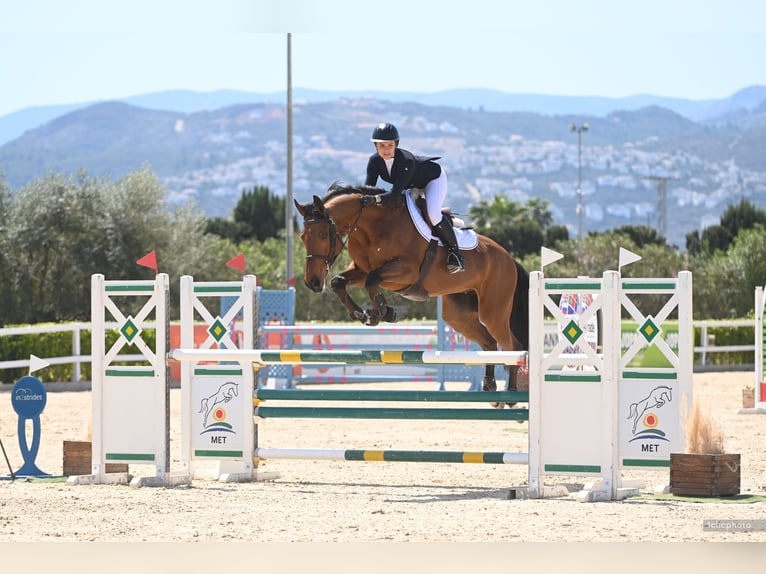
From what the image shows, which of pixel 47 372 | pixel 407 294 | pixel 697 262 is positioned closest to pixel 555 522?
pixel 407 294

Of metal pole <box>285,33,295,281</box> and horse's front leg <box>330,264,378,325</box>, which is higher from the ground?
metal pole <box>285,33,295,281</box>

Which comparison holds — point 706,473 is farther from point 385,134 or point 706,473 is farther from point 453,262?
point 385,134

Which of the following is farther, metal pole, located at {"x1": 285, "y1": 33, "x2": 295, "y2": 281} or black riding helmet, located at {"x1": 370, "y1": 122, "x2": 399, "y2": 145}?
metal pole, located at {"x1": 285, "y1": 33, "x2": 295, "y2": 281}

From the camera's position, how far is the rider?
6.86 meters

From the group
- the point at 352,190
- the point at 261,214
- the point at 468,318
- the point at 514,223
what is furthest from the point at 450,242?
the point at 261,214

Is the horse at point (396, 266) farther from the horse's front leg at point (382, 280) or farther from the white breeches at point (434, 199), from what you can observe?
the white breeches at point (434, 199)

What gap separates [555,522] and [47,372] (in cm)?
1231

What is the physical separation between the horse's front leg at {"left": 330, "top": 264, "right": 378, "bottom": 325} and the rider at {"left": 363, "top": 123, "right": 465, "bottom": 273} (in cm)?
46

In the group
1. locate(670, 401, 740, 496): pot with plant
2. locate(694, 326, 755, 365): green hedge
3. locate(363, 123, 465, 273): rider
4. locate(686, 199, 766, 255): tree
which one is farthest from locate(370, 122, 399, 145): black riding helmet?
locate(686, 199, 766, 255): tree

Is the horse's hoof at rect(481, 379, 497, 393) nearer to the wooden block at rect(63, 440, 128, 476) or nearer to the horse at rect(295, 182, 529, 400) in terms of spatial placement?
the horse at rect(295, 182, 529, 400)

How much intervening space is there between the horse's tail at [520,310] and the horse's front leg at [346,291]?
126cm

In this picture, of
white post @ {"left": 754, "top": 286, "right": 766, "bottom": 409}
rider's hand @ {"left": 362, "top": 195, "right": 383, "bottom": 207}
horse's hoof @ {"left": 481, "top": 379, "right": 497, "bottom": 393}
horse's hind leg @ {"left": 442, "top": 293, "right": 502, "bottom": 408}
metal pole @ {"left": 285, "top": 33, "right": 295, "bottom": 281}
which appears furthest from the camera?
metal pole @ {"left": 285, "top": 33, "right": 295, "bottom": 281}

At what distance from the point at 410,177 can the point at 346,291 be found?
868 millimetres

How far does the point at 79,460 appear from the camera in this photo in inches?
277
